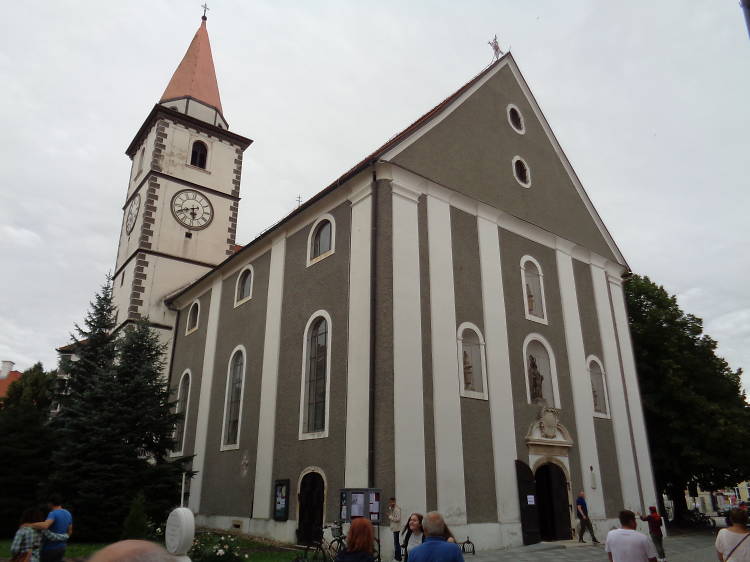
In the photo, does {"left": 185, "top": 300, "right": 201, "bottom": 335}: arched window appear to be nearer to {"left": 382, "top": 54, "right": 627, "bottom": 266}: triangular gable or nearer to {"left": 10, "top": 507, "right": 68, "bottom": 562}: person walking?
{"left": 382, "top": 54, "right": 627, "bottom": 266}: triangular gable

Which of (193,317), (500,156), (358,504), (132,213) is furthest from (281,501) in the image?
(132,213)

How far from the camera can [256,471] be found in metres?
15.7

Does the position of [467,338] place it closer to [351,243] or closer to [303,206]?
[351,243]

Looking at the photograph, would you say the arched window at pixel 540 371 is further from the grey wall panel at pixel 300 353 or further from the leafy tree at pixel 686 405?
the leafy tree at pixel 686 405

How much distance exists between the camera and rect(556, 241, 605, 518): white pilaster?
624 inches

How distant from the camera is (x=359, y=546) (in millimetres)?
4270

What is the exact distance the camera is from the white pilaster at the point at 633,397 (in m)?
17.9

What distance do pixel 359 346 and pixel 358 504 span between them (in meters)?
3.48

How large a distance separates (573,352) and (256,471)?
979 cm

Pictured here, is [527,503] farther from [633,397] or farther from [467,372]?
[633,397]

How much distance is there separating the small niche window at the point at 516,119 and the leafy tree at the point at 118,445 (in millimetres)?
13286

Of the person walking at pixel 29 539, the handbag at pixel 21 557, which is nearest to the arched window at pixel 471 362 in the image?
the person walking at pixel 29 539

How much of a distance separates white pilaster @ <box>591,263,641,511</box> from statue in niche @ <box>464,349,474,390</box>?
6.35 m

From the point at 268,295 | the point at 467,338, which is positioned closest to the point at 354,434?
the point at 467,338
